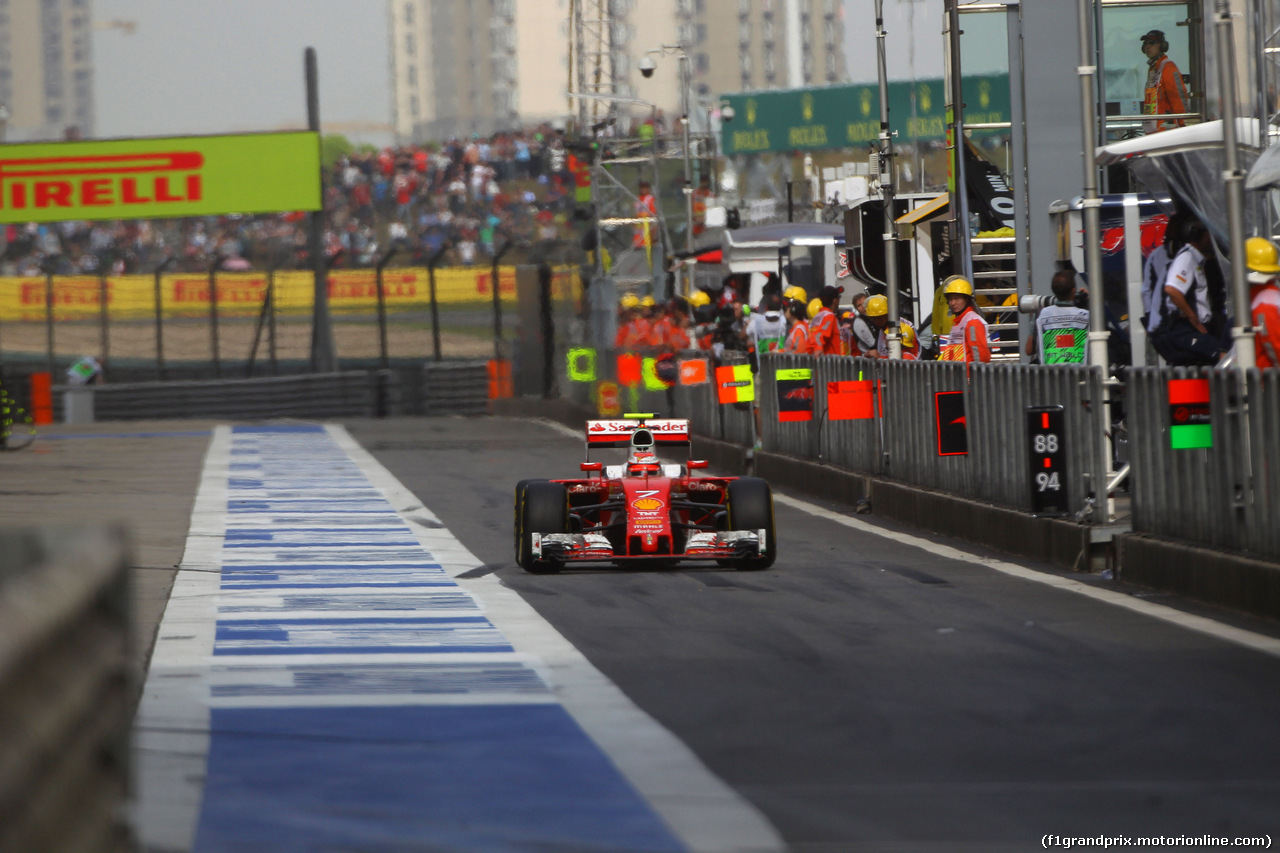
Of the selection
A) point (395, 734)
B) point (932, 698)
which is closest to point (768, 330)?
point (932, 698)

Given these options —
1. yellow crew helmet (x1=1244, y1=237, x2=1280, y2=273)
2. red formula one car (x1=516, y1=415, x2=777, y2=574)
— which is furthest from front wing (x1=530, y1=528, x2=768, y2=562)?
yellow crew helmet (x1=1244, y1=237, x2=1280, y2=273)

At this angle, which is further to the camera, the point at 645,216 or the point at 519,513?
the point at 645,216

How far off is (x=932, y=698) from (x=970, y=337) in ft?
32.0

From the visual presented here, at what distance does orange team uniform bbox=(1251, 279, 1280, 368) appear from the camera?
12.1 m

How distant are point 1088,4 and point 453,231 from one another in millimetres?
47098

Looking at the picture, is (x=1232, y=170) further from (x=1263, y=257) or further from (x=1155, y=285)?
(x=1155, y=285)

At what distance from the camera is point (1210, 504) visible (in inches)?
433

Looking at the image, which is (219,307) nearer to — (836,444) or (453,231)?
(453,231)

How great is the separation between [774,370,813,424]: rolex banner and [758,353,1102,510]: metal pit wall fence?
0.43 ft

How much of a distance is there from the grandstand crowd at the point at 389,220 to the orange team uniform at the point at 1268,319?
42132 millimetres

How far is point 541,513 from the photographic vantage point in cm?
1269

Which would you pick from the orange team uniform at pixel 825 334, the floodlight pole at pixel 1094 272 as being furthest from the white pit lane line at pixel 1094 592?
the orange team uniform at pixel 825 334

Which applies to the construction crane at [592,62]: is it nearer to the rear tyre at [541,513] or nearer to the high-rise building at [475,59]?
the rear tyre at [541,513]

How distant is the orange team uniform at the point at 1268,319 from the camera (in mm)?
12070
